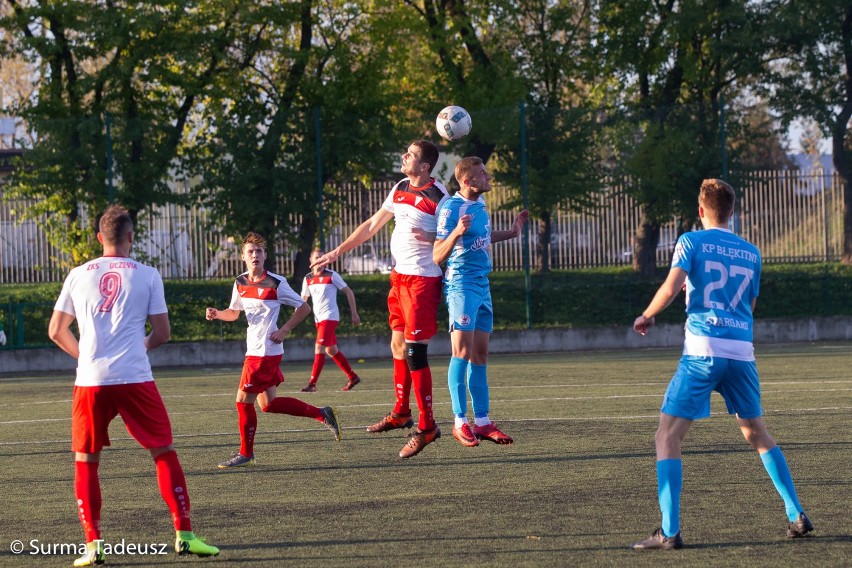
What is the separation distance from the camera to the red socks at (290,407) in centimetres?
970

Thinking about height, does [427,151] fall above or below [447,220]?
above

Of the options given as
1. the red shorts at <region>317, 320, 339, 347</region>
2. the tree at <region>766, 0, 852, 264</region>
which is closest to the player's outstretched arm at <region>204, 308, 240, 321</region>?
the red shorts at <region>317, 320, 339, 347</region>

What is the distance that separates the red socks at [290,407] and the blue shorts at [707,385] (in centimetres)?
448

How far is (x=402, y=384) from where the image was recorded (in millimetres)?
9258

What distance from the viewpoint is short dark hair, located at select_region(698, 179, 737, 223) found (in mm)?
5969

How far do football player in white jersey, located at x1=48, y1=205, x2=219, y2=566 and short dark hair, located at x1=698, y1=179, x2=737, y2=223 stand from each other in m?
2.87

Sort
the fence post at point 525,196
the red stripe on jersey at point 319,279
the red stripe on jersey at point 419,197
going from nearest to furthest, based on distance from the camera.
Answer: the red stripe on jersey at point 419,197, the red stripe on jersey at point 319,279, the fence post at point 525,196

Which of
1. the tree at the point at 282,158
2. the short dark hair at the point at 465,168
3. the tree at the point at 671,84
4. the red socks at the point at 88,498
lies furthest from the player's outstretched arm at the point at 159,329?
the tree at the point at 671,84

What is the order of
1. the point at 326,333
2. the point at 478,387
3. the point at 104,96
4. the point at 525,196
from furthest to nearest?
the point at 104,96
the point at 525,196
the point at 326,333
the point at 478,387

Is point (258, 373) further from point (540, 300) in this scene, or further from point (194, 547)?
point (540, 300)

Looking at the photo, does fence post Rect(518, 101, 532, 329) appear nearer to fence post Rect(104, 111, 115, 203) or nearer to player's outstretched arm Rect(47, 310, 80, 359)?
Result: fence post Rect(104, 111, 115, 203)

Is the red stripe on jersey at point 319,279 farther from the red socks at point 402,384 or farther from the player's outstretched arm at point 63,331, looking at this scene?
the player's outstretched arm at point 63,331

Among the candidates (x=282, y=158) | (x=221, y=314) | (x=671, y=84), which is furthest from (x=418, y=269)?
Result: (x=671, y=84)

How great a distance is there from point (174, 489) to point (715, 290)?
2.88 metres
